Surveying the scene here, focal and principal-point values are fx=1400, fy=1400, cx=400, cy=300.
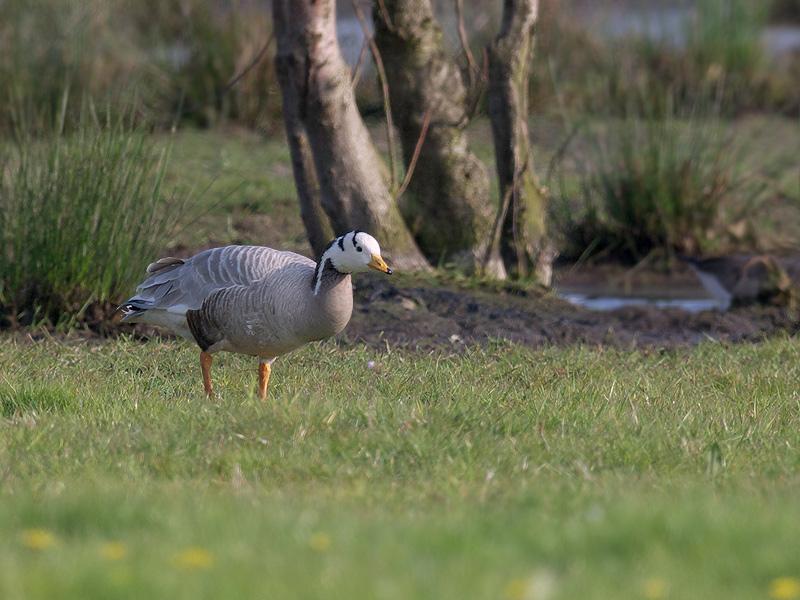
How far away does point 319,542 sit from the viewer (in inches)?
143

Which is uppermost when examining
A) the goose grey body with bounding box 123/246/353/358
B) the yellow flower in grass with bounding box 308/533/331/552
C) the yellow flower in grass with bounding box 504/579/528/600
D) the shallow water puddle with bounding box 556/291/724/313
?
the yellow flower in grass with bounding box 504/579/528/600

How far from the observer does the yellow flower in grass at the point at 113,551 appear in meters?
3.52

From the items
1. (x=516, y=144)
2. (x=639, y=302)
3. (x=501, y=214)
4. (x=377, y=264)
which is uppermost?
(x=377, y=264)

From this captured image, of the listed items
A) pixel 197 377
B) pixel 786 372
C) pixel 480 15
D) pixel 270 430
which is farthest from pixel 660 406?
pixel 480 15

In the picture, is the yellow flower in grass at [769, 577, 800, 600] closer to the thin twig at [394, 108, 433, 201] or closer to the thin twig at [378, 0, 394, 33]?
the thin twig at [394, 108, 433, 201]

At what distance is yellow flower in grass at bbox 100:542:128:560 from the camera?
352cm

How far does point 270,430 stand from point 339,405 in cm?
43

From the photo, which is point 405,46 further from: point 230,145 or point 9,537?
point 9,537

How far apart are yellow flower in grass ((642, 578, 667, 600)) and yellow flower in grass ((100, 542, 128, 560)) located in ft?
4.27

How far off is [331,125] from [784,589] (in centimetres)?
617

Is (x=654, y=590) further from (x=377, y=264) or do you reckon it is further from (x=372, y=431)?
A: (x=377, y=264)

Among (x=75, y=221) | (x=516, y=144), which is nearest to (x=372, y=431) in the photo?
(x=75, y=221)

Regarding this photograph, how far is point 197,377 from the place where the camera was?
275 inches

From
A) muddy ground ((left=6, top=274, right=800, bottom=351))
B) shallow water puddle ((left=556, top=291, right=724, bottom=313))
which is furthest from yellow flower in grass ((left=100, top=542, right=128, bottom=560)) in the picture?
shallow water puddle ((left=556, top=291, right=724, bottom=313))
